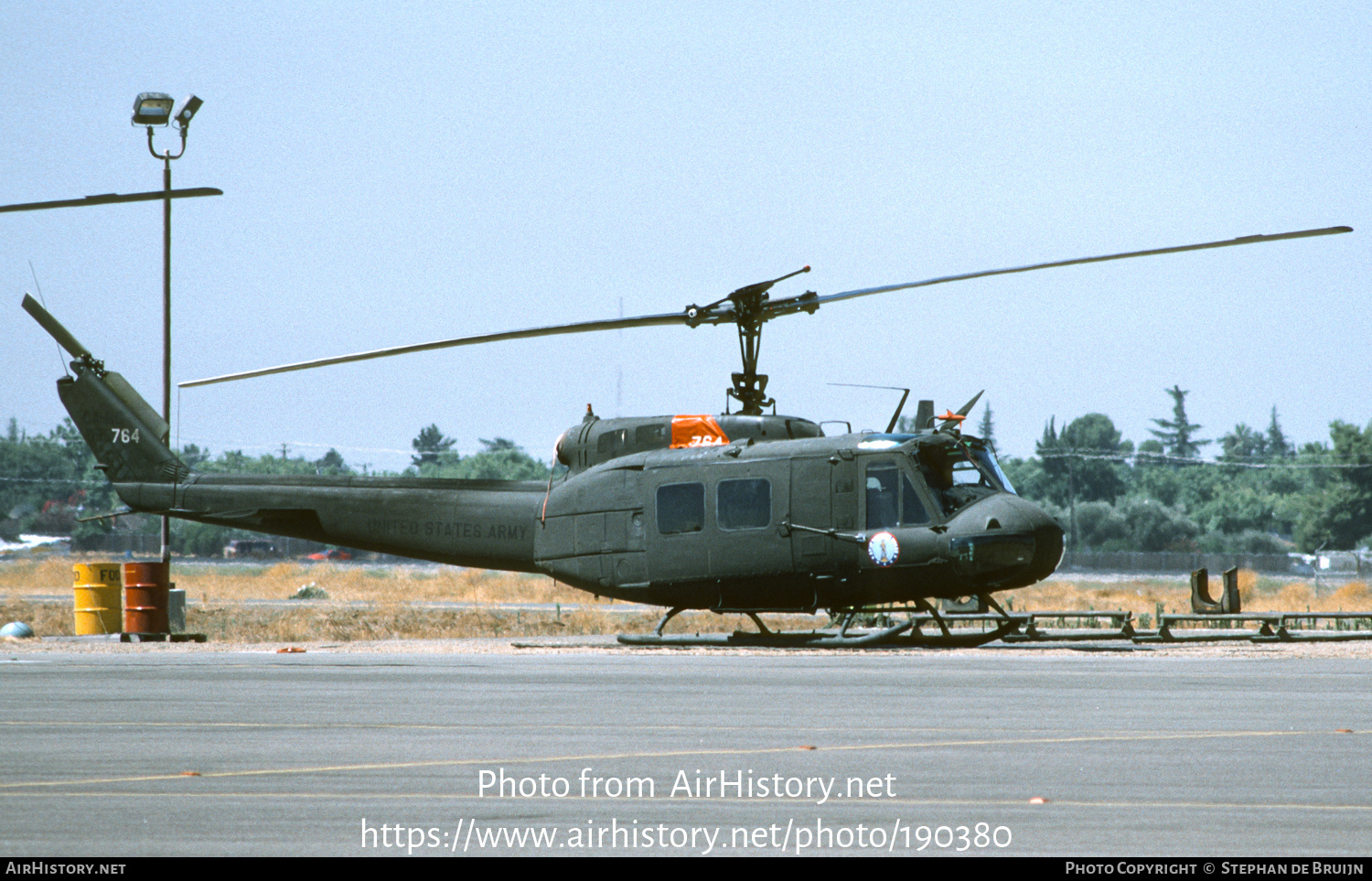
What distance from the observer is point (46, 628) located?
29047 millimetres

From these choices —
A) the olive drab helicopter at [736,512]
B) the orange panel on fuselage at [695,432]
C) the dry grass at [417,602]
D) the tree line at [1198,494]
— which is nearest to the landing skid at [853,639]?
the olive drab helicopter at [736,512]

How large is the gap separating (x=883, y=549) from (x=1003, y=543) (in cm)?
154

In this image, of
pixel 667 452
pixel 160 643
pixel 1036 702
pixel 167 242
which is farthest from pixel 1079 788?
pixel 167 242

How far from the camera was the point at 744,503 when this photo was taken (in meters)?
19.4

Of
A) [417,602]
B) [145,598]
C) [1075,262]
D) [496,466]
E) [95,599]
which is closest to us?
[1075,262]

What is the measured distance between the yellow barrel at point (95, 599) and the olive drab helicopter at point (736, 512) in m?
1.71

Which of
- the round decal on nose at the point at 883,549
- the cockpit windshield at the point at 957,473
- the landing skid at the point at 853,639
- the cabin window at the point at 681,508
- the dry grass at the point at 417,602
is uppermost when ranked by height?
the cockpit windshield at the point at 957,473

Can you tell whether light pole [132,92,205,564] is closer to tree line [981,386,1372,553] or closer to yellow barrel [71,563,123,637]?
yellow barrel [71,563,123,637]

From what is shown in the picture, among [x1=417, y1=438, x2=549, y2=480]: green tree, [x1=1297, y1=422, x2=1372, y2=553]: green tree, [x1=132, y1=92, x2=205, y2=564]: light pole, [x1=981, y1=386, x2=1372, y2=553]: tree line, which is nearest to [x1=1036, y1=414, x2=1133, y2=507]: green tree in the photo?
[x1=981, y1=386, x2=1372, y2=553]: tree line

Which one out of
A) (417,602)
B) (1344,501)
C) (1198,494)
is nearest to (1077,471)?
(1198,494)

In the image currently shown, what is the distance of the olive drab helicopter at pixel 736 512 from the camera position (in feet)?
60.4

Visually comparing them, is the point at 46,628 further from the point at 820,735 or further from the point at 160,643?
the point at 820,735

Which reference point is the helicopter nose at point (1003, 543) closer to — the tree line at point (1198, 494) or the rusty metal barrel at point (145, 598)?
the rusty metal barrel at point (145, 598)

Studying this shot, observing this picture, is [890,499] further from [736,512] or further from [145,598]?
[145,598]
